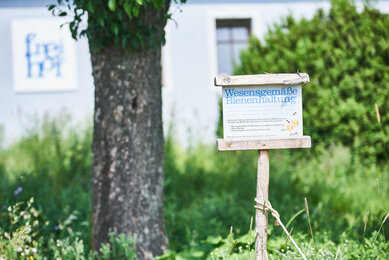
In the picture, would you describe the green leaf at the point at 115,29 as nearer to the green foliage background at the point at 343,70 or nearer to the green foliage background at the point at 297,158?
the green foliage background at the point at 297,158

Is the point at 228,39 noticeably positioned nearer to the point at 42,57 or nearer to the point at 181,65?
the point at 181,65

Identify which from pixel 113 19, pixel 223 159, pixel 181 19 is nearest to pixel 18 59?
pixel 181 19

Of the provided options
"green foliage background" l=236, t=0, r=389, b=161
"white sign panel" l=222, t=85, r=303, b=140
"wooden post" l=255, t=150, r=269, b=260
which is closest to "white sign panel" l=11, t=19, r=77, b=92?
"green foliage background" l=236, t=0, r=389, b=161

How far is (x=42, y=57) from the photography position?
7898mm

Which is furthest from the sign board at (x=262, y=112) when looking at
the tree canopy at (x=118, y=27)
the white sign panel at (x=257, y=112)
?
the tree canopy at (x=118, y=27)

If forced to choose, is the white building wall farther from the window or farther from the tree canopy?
the tree canopy

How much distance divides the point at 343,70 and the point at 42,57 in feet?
18.2

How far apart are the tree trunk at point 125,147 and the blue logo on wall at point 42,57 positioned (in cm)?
523

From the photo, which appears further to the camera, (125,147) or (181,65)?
(181,65)

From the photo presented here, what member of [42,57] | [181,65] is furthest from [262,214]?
[42,57]

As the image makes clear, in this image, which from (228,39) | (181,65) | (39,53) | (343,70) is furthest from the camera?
(228,39)

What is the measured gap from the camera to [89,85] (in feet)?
26.7

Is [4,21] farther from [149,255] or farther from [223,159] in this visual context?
[149,255]

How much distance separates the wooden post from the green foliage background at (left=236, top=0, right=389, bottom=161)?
137 inches
